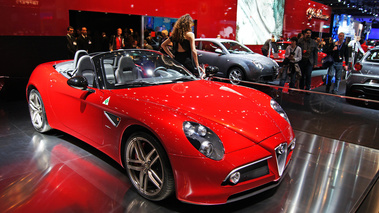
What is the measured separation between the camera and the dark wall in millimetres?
7715

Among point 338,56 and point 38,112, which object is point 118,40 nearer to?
point 38,112

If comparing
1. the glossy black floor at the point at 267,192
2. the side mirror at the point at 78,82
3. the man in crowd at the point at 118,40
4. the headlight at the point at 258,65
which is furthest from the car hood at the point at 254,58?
the side mirror at the point at 78,82

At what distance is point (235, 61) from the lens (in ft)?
26.1

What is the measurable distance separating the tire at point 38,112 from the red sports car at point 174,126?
333mm

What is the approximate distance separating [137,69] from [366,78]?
5.23 m

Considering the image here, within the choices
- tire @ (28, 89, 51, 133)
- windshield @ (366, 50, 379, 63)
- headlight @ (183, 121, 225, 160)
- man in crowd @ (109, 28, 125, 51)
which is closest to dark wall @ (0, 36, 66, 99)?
man in crowd @ (109, 28, 125, 51)

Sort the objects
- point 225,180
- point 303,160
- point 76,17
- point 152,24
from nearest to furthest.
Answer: point 225,180 → point 303,160 → point 76,17 → point 152,24

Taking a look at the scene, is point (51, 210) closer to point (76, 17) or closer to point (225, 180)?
point (225, 180)

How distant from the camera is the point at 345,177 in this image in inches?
118

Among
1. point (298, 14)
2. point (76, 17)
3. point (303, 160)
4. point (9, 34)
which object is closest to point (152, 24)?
point (76, 17)

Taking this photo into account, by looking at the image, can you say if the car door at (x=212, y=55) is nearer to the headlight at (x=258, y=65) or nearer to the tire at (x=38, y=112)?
the headlight at (x=258, y=65)

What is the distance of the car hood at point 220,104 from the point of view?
2367mm

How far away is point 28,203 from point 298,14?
1952cm

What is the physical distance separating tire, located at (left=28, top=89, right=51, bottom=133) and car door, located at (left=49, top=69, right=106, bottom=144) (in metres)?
0.38
